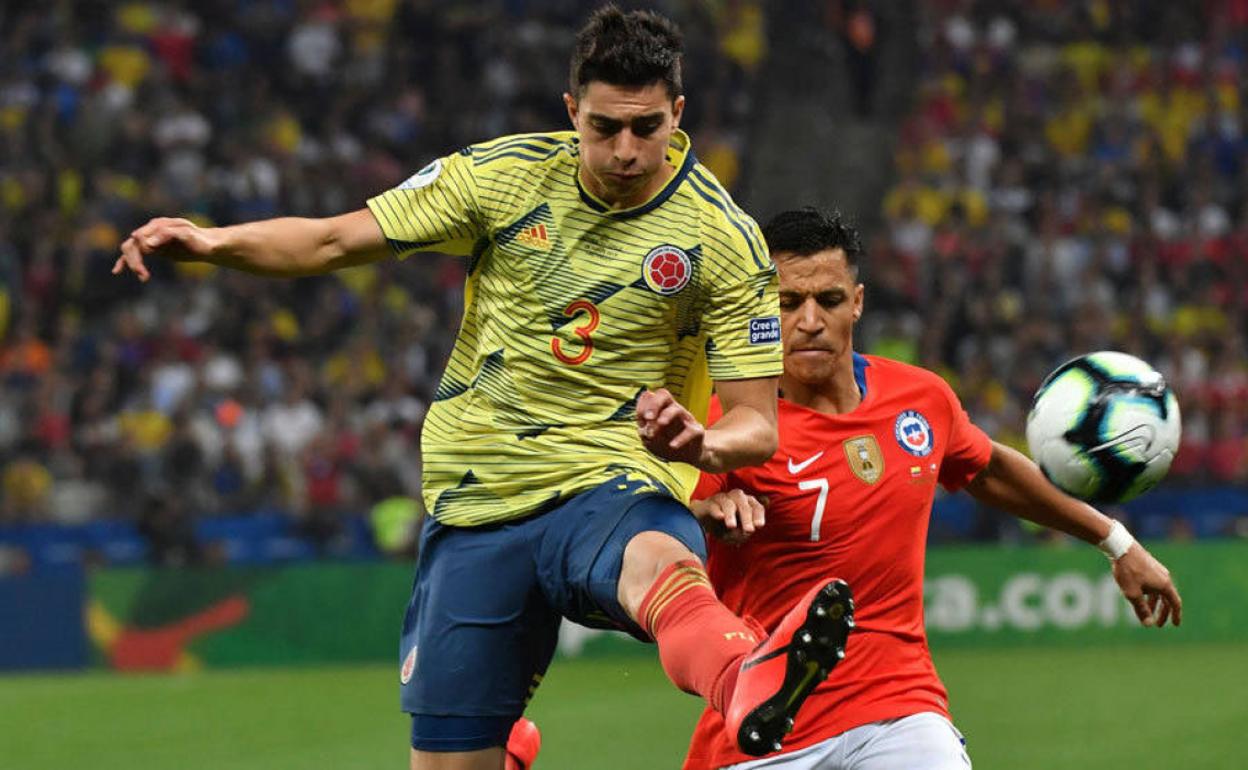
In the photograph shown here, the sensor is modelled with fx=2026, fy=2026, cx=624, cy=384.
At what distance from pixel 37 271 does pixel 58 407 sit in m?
1.75

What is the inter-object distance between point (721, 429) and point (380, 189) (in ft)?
48.7

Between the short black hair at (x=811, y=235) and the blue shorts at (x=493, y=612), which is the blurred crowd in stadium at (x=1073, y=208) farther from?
the blue shorts at (x=493, y=612)

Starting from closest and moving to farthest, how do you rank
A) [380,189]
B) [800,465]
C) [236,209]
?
[800,465] < [236,209] < [380,189]

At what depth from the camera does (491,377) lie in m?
5.25

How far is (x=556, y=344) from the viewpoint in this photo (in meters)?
5.13

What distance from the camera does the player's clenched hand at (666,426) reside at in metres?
4.43

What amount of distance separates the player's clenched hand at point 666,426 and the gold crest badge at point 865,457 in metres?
1.15

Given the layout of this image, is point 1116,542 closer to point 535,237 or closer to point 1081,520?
point 1081,520

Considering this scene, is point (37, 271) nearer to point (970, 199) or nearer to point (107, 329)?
point (107, 329)

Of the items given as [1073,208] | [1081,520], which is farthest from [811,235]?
[1073,208]

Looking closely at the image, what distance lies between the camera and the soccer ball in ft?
17.4

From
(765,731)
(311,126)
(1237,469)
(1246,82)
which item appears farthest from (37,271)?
(765,731)

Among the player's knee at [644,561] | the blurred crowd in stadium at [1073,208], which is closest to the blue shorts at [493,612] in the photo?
the player's knee at [644,561]

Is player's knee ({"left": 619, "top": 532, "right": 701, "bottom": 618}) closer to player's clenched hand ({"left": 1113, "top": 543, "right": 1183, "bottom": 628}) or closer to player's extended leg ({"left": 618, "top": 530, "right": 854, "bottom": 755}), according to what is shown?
player's extended leg ({"left": 618, "top": 530, "right": 854, "bottom": 755})
